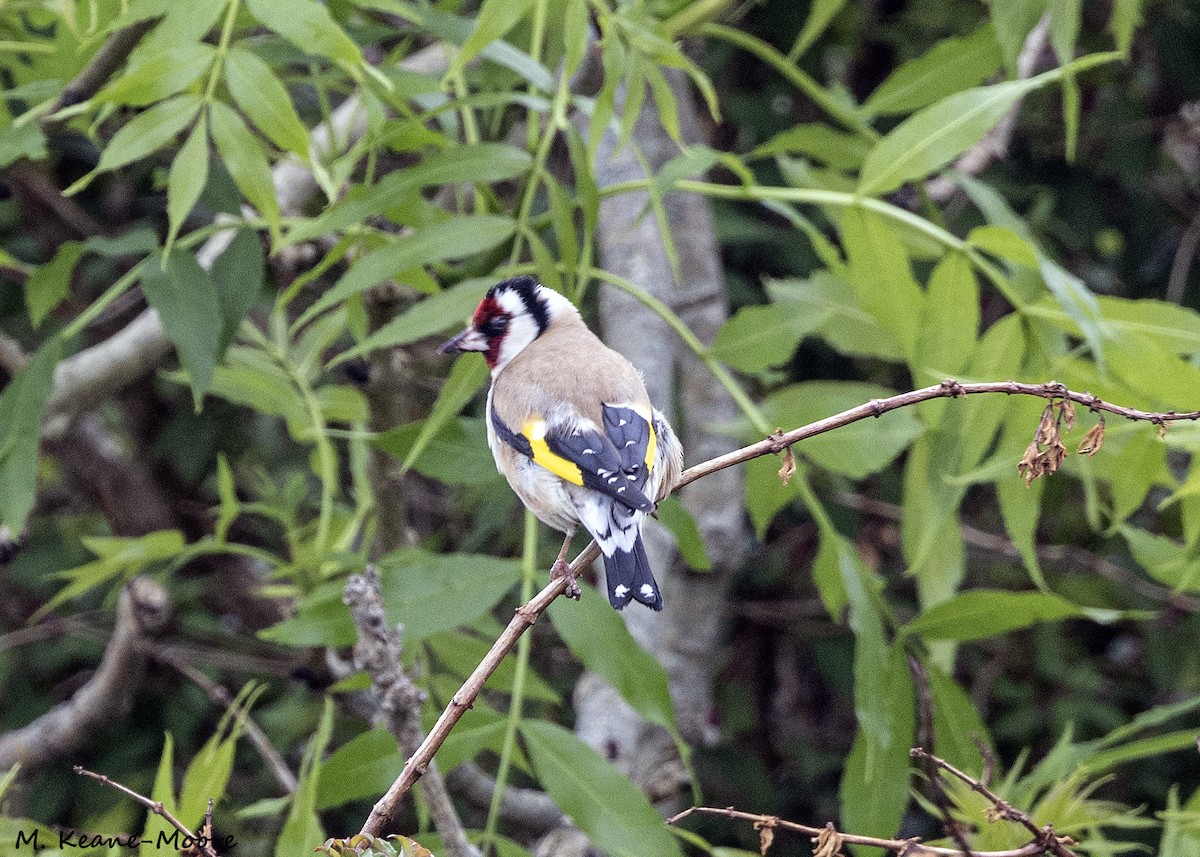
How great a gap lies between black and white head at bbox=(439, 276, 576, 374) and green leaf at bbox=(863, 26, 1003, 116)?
83 centimetres

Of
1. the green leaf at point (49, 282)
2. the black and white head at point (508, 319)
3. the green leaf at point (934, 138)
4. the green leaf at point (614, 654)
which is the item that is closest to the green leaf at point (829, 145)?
the green leaf at point (934, 138)

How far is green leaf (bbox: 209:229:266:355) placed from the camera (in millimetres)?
2455

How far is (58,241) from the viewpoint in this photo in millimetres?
4102

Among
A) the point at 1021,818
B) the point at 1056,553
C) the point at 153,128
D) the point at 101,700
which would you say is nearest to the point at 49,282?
the point at 153,128

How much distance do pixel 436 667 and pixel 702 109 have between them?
221 cm

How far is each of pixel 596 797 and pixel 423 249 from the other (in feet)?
2.82

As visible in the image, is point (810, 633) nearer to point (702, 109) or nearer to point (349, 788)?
point (702, 109)

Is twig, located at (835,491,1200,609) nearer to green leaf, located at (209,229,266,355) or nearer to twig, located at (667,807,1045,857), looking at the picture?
green leaf, located at (209,229,266,355)

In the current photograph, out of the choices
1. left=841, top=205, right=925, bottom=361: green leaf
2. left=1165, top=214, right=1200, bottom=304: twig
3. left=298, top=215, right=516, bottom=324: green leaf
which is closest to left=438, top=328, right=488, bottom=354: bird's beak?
left=298, top=215, right=516, bottom=324: green leaf

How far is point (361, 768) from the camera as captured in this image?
6.97ft

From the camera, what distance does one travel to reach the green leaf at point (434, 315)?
6.91 feet

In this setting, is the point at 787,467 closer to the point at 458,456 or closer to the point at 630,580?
the point at 630,580

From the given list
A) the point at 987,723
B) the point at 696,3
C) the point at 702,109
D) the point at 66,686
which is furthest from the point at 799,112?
the point at 66,686

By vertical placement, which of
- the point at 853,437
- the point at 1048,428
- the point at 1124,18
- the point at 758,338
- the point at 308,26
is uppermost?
the point at 308,26
